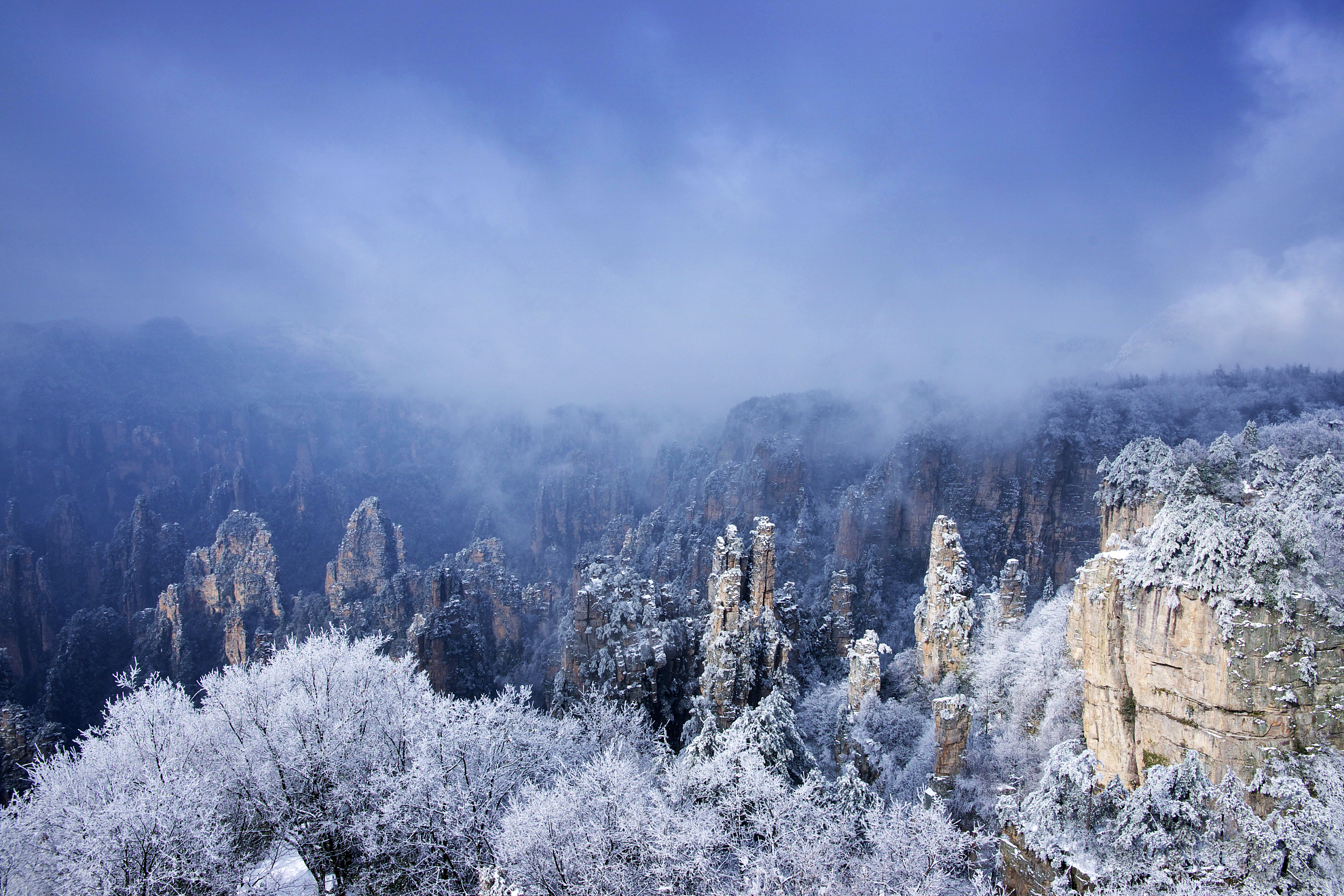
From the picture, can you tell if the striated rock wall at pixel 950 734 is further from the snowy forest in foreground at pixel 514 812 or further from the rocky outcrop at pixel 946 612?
the rocky outcrop at pixel 946 612

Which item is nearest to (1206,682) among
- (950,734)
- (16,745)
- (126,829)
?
(950,734)

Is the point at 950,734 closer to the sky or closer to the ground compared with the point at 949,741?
closer to the sky

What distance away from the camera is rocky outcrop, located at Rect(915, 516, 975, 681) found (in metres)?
37.0

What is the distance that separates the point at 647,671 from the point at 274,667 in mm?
23654

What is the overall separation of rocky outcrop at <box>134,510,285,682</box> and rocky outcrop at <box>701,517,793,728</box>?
54673mm

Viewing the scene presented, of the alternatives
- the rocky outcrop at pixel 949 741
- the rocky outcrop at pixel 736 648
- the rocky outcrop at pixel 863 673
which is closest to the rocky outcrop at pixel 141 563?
the rocky outcrop at pixel 736 648

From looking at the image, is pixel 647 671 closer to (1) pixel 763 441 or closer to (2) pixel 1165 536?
(2) pixel 1165 536

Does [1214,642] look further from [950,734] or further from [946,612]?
[946,612]

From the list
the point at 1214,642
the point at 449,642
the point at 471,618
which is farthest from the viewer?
the point at 471,618

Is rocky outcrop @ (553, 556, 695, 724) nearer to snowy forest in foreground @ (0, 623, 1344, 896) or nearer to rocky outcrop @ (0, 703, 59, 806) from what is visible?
snowy forest in foreground @ (0, 623, 1344, 896)

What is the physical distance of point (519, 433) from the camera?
609 feet

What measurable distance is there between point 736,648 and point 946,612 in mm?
15022

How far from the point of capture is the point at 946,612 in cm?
3762

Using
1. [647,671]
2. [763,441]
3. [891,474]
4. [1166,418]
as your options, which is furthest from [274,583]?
[1166,418]
